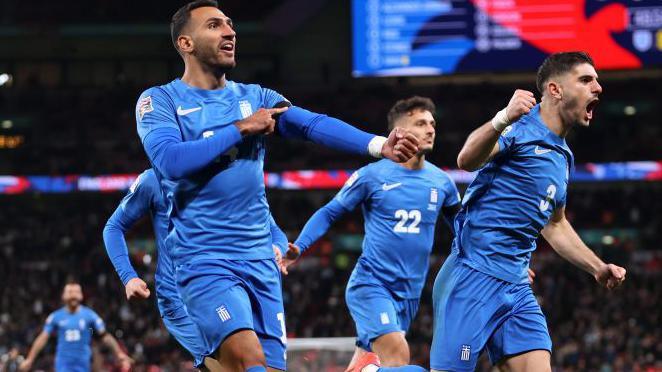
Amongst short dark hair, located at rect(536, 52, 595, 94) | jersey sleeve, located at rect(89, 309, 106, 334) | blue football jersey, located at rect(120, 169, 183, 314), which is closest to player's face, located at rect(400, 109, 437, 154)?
short dark hair, located at rect(536, 52, 595, 94)

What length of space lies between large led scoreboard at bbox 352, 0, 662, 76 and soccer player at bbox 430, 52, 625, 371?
51.3 feet

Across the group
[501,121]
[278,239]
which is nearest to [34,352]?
[278,239]

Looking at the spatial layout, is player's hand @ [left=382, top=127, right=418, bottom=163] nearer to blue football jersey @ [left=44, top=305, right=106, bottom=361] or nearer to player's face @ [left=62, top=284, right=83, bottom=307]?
player's face @ [left=62, top=284, right=83, bottom=307]

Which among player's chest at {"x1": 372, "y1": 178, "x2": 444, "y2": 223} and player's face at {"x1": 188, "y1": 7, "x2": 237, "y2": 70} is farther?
player's chest at {"x1": 372, "y1": 178, "x2": 444, "y2": 223}

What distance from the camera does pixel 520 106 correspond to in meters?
5.33

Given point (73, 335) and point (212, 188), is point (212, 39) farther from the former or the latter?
point (73, 335)

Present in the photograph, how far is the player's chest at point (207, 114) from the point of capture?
530 cm

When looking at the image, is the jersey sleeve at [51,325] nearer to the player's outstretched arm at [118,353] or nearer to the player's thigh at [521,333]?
the player's outstretched arm at [118,353]

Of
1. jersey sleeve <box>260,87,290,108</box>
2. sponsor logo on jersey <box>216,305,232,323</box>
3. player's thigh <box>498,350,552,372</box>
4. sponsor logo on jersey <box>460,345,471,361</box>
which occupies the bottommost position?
player's thigh <box>498,350,552,372</box>

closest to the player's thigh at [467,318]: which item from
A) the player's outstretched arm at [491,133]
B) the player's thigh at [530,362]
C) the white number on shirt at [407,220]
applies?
the player's thigh at [530,362]

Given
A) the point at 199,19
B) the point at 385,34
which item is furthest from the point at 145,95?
the point at 385,34

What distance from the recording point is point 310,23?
3291cm

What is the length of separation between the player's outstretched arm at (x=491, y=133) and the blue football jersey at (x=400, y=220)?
2.31 meters

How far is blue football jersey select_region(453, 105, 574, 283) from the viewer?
20.0 ft
